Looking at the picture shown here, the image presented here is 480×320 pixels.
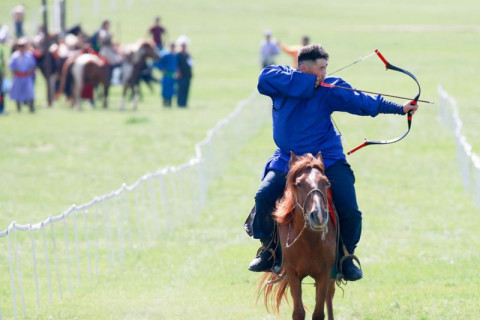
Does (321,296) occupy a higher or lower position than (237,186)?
higher

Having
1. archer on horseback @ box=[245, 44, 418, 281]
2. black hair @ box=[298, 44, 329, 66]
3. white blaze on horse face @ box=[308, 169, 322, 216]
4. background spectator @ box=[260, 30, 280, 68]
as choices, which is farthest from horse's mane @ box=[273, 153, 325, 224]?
background spectator @ box=[260, 30, 280, 68]

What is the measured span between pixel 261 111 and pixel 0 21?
103 feet

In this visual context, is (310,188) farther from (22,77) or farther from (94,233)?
(22,77)

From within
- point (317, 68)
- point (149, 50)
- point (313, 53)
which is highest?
point (313, 53)

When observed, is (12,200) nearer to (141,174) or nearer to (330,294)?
(141,174)

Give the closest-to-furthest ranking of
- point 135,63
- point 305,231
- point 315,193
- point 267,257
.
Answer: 1. point 315,193
2. point 305,231
3. point 267,257
4. point 135,63

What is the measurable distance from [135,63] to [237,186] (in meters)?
14.8

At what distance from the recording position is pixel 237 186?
69.7 feet

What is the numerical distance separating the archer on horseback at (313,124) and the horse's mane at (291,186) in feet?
1.25

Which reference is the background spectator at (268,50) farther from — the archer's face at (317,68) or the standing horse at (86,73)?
the archer's face at (317,68)

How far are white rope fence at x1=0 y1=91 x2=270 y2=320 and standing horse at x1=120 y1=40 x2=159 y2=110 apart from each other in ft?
34.3

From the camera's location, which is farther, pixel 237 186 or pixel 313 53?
pixel 237 186

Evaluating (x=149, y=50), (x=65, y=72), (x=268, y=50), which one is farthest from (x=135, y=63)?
(x=268, y=50)

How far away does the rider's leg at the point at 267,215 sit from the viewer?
959 centimetres
